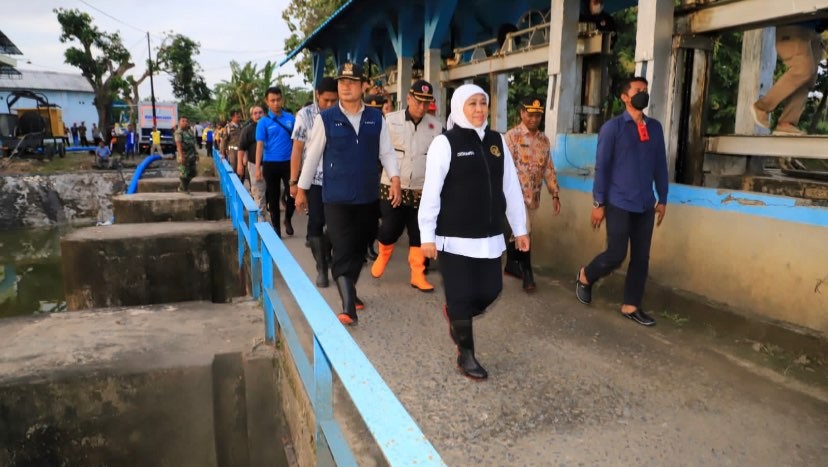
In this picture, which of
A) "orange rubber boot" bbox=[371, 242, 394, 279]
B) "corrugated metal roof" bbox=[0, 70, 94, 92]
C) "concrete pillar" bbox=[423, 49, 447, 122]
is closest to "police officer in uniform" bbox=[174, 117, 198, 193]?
"concrete pillar" bbox=[423, 49, 447, 122]

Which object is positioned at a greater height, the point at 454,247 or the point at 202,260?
the point at 454,247

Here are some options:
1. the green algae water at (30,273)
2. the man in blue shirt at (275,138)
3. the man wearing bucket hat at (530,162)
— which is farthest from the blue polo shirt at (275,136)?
the green algae water at (30,273)

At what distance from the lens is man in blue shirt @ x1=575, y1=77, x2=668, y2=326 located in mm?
4145

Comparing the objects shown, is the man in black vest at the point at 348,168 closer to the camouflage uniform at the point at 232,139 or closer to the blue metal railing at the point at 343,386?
the blue metal railing at the point at 343,386

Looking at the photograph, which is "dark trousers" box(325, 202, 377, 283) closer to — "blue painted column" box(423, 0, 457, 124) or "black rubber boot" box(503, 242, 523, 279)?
"black rubber boot" box(503, 242, 523, 279)

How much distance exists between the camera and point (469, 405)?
3023 mm

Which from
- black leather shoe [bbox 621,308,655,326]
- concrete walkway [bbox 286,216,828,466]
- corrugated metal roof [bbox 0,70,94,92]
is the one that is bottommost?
concrete walkway [bbox 286,216,828,466]

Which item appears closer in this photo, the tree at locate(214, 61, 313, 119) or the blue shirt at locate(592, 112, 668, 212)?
the blue shirt at locate(592, 112, 668, 212)

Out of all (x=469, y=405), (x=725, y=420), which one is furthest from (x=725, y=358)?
(x=469, y=405)

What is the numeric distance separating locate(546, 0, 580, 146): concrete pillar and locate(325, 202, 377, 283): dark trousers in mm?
2762

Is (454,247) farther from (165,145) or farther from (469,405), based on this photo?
(165,145)

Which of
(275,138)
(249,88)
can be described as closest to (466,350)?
(275,138)

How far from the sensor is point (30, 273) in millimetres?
14133

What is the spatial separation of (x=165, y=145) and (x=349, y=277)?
30.1 metres
